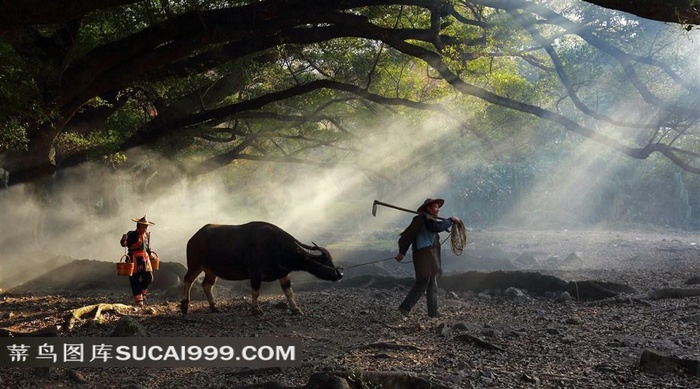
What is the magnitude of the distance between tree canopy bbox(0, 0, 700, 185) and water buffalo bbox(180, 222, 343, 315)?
329 centimetres

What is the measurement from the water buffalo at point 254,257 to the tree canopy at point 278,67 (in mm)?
3291

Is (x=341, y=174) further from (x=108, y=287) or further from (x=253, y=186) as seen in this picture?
(x=108, y=287)

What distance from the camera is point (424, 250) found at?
36.5 feet

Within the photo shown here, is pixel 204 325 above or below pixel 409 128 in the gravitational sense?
below

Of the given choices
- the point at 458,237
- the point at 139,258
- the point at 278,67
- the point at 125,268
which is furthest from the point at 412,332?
the point at 278,67

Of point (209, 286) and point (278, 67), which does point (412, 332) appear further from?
point (278, 67)

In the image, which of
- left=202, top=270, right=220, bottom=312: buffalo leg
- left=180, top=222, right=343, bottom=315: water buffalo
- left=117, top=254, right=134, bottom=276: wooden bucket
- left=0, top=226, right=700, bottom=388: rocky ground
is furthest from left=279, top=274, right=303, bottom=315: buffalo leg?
left=117, top=254, right=134, bottom=276: wooden bucket

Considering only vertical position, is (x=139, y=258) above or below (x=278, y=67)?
below

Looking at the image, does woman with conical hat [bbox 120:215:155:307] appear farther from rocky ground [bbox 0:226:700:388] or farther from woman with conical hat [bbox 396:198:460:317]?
woman with conical hat [bbox 396:198:460:317]

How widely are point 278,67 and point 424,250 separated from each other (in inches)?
413

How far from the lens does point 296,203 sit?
50906 millimetres

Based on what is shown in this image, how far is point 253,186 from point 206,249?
2805 cm

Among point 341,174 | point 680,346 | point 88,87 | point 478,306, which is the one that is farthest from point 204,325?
point 341,174

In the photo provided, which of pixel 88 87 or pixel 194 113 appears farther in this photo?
pixel 194 113
